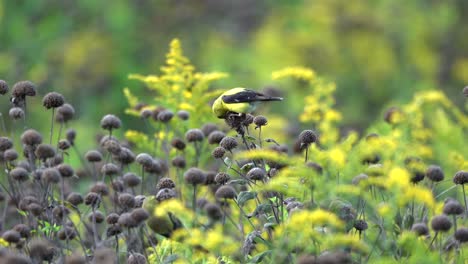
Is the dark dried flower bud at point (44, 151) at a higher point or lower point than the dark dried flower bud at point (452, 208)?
Result: higher

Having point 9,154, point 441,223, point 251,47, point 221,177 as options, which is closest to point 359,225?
point 441,223

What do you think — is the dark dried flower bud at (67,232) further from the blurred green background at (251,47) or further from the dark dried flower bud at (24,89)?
the blurred green background at (251,47)

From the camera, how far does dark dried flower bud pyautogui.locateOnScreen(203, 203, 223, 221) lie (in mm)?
3194

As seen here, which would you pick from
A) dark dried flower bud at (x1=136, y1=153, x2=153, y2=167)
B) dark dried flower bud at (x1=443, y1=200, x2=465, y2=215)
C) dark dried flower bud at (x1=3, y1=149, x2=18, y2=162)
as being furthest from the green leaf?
dark dried flower bud at (x1=3, y1=149, x2=18, y2=162)

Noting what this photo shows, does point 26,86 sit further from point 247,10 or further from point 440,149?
point 247,10

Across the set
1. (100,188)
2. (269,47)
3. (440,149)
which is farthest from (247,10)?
(100,188)

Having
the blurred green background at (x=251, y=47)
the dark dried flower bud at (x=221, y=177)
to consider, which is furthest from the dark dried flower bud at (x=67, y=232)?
the blurred green background at (x=251, y=47)

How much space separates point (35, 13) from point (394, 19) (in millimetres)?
3765

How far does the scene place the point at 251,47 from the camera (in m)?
9.62

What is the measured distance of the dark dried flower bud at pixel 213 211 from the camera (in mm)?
3194

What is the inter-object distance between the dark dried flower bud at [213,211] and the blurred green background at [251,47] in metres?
4.45

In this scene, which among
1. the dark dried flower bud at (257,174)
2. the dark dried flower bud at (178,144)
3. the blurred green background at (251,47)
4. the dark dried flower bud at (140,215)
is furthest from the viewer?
the blurred green background at (251,47)

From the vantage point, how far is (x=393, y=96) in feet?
27.4

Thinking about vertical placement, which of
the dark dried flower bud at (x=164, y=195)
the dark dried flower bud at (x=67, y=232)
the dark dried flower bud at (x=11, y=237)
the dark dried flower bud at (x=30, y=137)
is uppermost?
A: the dark dried flower bud at (x=30, y=137)
